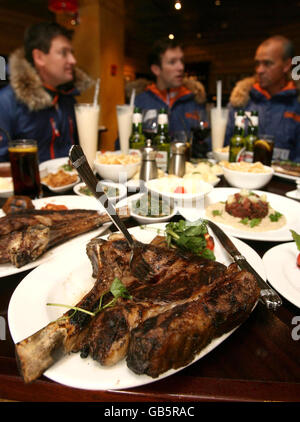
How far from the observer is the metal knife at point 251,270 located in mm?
1098

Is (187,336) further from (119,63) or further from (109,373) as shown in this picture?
(119,63)

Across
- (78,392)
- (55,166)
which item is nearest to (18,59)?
(55,166)

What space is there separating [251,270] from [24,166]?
1.84m

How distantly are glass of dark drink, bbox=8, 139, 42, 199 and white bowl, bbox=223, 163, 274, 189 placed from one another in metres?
1.72

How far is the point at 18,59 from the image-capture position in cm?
471

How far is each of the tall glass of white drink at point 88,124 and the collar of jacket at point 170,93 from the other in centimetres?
286

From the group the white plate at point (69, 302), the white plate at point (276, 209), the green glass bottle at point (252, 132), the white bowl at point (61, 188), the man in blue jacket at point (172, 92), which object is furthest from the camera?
the man in blue jacket at point (172, 92)

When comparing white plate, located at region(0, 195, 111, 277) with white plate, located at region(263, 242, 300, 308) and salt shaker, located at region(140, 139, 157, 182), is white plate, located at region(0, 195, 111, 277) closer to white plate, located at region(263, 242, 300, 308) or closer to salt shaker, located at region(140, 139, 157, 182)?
salt shaker, located at region(140, 139, 157, 182)

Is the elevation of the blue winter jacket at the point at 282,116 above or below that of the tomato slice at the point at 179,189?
above

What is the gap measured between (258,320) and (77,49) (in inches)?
465

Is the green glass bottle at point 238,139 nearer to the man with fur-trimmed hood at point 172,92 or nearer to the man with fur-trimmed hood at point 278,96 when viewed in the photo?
the man with fur-trimmed hood at point 278,96

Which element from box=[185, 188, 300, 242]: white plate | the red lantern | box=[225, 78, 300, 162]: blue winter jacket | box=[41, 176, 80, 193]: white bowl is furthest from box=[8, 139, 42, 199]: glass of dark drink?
the red lantern

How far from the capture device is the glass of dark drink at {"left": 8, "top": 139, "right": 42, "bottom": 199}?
2.27 meters

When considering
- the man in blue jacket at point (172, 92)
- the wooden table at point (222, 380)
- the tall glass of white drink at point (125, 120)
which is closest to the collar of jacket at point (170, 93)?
the man in blue jacket at point (172, 92)
